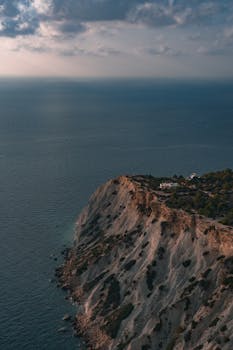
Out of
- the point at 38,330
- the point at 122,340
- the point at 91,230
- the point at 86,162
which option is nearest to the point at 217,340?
the point at 122,340

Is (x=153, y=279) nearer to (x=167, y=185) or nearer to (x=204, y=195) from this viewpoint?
(x=204, y=195)

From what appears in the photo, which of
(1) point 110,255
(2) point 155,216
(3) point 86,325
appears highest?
(2) point 155,216

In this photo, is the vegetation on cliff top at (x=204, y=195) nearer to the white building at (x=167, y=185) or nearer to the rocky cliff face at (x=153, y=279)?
the white building at (x=167, y=185)

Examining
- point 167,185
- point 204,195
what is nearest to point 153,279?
point 204,195

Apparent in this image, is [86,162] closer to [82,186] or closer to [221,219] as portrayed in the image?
[82,186]

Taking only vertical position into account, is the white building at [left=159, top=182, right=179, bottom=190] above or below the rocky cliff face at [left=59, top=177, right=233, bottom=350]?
above

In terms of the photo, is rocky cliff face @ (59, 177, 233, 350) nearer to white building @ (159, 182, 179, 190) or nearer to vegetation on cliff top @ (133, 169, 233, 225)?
vegetation on cliff top @ (133, 169, 233, 225)

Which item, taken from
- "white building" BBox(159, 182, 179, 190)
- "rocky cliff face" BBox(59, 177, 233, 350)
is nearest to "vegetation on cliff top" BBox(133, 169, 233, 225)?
"white building" BBox(159, 182, 179, 190)

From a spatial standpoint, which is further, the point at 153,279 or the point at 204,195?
the point at 204,195
